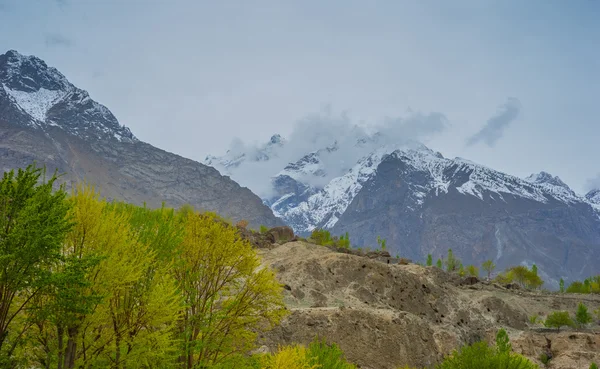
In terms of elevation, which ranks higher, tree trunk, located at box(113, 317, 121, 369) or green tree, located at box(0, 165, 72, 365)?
green tree, located at box(0, 165, 72, 365)

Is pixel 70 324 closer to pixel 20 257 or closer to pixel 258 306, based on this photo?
pixel 20 257

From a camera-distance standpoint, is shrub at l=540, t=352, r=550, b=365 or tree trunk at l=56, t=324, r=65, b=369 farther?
shrub at l=540, t=352, r=550, b=365

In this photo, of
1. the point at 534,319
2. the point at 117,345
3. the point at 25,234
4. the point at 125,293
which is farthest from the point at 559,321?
the point at 25,234

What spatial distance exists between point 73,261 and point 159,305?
481 centimetres

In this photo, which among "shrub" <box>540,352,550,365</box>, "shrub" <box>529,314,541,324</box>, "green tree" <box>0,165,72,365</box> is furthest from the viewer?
"shrub" <box>529,314,541,324</box>

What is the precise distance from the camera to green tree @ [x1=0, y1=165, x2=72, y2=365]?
16844mm

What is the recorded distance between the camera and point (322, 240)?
411ft

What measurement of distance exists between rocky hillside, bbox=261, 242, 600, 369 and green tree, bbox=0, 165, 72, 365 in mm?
29965

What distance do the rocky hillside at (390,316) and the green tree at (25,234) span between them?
2997 centimetres

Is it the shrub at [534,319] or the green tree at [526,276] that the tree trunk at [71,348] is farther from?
the green tree at [526,276]

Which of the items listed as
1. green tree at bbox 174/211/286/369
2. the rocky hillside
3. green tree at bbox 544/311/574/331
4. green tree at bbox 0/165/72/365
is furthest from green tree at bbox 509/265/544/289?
green tree at bbox 0/165/72/365

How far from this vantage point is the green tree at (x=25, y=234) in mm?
16844

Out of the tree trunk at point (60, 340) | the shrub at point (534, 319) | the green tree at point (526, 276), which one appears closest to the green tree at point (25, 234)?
the tree trunk at point (60, 340)

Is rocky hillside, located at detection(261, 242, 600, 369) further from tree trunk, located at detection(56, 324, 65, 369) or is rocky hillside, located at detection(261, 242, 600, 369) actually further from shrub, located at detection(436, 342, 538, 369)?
tree trunk, located at detection(56, 324, 65, 369)
